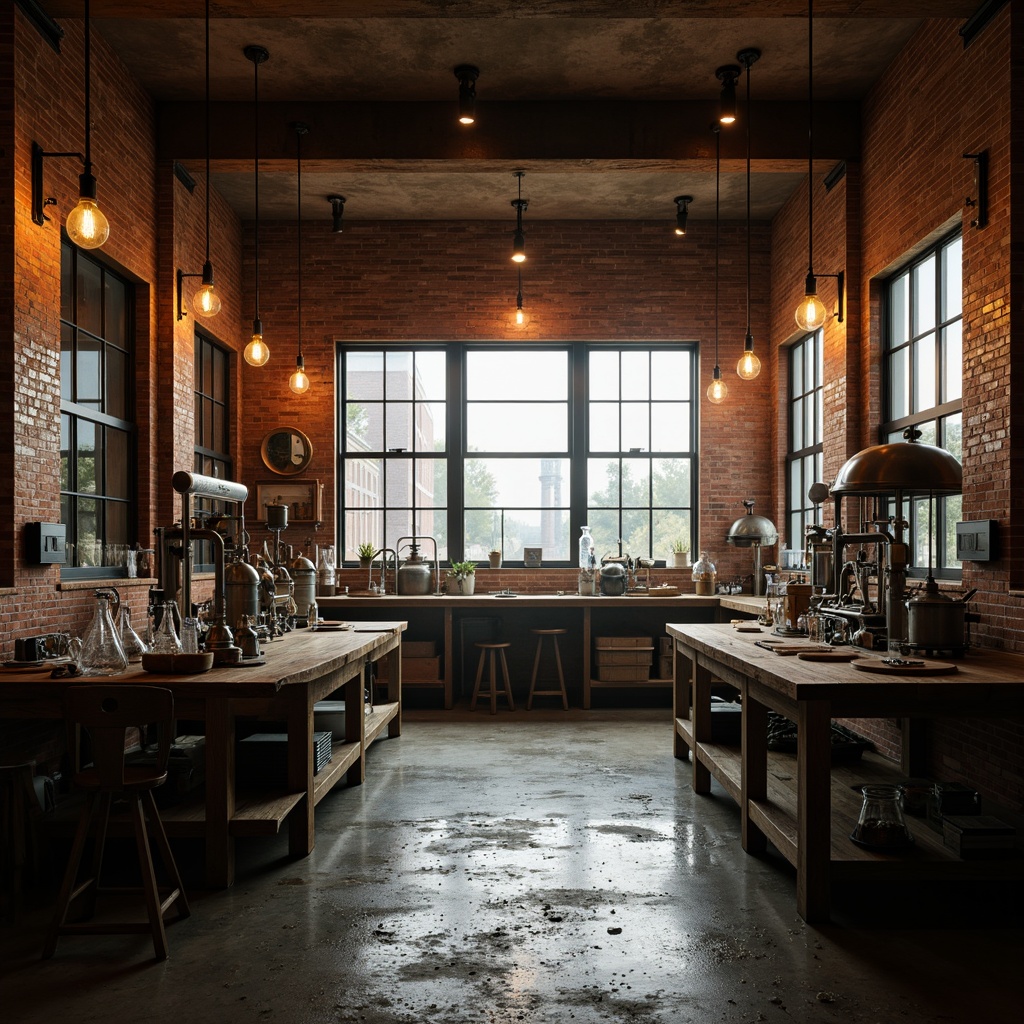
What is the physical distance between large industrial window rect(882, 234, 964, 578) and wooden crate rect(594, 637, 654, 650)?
2.67m

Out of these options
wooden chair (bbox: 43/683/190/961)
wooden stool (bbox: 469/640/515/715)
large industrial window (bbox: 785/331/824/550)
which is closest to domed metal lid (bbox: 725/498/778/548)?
large industrial window (bbox: 785/331/824/550)

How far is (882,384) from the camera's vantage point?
6.74 metres

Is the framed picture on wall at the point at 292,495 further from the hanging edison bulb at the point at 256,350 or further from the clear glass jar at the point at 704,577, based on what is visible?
the clear glass jar at the point at 704,577

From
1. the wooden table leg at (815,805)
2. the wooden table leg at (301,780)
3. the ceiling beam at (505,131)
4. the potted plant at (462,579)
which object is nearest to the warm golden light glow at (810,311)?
the ceiling beam at (505,131)

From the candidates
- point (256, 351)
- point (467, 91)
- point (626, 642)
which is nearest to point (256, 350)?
point (256, 351)

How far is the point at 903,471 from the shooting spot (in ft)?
15.2

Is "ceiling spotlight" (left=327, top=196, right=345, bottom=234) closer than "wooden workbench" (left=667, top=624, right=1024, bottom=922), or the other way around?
"wooden workbench" (left=667, top=624, right=1024, bottom=922)

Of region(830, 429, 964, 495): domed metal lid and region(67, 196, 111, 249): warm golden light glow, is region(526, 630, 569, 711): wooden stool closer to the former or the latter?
region(830, 429, 964, 495): domed metal lid

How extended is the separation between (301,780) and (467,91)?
4.80 m

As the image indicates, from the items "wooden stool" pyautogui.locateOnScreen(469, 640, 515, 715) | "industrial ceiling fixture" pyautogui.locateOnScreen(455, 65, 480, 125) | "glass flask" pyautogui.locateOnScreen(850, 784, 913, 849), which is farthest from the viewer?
"wooden stool" pyautogui.locateOnScreen(469, 640, 515, 715)

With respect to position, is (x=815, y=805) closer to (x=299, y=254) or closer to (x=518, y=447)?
(x=518, y=447)

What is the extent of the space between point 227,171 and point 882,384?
5.31 metres

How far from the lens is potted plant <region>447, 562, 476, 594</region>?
8.70 metres

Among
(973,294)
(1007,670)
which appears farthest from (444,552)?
(1007,670)
